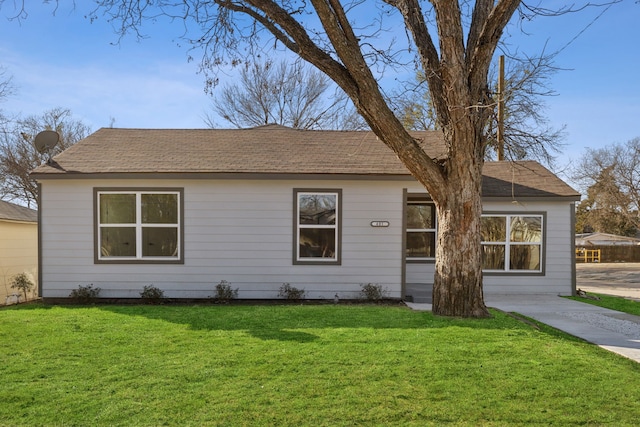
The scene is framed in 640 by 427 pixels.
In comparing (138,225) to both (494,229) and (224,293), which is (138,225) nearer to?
(224,293)

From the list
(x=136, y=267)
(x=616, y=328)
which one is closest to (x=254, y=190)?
(x=136, y=267)

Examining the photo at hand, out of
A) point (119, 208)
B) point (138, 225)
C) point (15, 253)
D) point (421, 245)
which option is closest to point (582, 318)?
point (421, 245)

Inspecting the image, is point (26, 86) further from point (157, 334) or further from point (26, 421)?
point (26, 421)

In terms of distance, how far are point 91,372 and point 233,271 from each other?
4.84 metres

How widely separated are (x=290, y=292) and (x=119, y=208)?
13.5ft

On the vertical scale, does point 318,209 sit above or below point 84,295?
above

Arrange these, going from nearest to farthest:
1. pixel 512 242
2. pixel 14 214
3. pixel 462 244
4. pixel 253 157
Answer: pixel 462 244 → pixel 253 157 → pixel 512 242 → pixel 14 214

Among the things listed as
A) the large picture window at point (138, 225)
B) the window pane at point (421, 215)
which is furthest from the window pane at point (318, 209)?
the window pane at point (421, 215)

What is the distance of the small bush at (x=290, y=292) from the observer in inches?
348

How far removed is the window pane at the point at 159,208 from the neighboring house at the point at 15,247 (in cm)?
497

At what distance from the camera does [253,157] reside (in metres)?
9.66

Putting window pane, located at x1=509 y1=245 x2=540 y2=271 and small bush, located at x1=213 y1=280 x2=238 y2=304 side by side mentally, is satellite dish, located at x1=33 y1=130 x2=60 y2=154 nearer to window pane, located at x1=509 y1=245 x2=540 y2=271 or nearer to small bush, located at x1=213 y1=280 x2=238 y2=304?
small bush, located at x1=213 y1=280 x2=238 y2=304

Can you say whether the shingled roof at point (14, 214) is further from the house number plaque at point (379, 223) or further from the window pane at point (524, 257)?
the window pane at point (524, 257)

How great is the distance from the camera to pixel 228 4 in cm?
682
